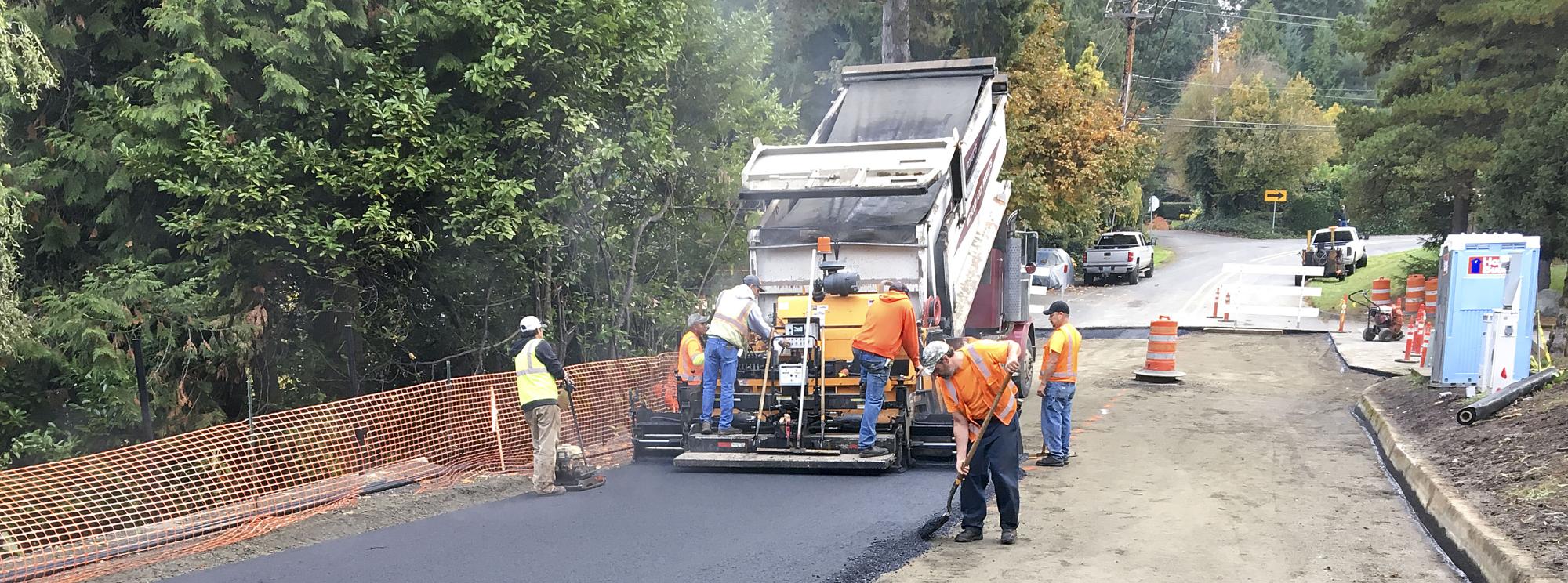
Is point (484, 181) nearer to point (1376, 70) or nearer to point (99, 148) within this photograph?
point (99, 148)

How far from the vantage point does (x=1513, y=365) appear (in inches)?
461

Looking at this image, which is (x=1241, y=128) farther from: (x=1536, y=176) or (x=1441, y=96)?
(x=1536, y=176)

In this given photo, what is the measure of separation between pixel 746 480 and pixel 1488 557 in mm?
5112

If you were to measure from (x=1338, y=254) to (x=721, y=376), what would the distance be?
90.4 feet

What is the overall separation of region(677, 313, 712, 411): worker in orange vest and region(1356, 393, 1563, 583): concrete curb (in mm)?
5542

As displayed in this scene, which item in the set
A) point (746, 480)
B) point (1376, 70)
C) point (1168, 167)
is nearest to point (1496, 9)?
point (1376, 70)

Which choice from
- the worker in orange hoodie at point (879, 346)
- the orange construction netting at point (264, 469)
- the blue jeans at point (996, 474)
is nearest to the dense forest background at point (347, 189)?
the orange construction netting at point (264, 469)

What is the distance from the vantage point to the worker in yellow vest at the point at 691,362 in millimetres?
10484

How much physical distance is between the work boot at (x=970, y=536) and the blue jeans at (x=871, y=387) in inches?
79.7

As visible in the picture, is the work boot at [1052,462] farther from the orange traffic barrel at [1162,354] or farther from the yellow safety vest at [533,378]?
the orange traffic barrel at [1162,354]

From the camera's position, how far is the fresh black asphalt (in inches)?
270

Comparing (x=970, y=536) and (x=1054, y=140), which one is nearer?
(x=970, y=536)

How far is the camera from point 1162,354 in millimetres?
16625

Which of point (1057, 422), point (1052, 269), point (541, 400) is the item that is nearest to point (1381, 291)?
→ point (1052, 269)
